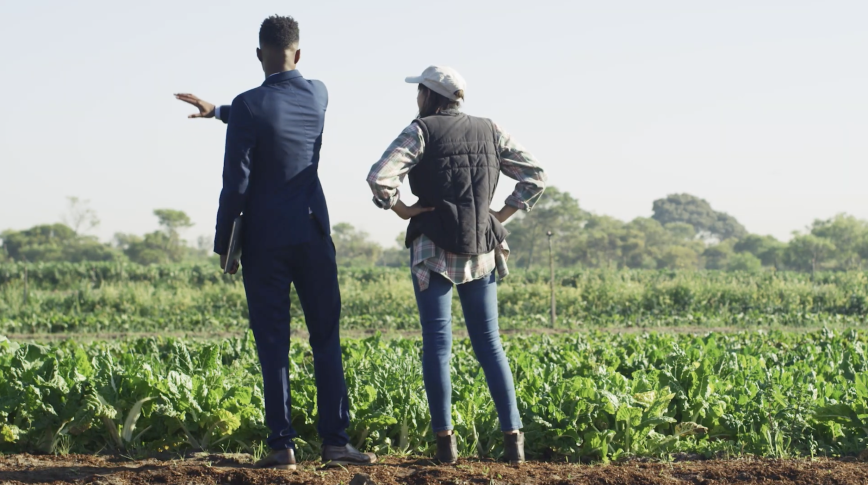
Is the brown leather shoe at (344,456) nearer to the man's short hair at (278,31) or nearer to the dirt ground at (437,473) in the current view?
the dirt ground at (437,473)

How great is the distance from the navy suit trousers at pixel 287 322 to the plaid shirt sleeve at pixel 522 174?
0.95m

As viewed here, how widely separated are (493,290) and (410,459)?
0.93 meters

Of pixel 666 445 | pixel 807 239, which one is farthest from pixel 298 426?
pixel 807 239

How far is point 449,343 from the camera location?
4016 mm

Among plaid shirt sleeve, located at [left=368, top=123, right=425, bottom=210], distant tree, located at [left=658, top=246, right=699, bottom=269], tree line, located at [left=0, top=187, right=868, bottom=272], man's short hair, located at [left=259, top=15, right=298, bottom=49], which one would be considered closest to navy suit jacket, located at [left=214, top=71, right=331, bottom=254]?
man's short hair, located at [left=259, top=15, right=298, bottom=49]

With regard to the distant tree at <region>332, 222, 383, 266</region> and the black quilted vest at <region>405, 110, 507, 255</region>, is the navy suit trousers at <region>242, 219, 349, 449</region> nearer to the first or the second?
the black quilted vest at <region>405, 110, 507, 255</region>

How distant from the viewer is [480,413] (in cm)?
447

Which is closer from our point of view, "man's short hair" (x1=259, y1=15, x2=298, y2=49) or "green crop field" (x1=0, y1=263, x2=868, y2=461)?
"man's short hair" (x1=259, y1=15, x2=298, y2=49)

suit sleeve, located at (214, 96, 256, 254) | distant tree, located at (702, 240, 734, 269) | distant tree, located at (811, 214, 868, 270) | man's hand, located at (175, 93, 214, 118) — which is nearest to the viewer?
suit sleeve, located at (214, 96, 256, 254)

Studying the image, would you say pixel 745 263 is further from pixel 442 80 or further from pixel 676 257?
pixel 442 80

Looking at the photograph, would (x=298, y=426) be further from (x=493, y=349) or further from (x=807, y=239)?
(x=807, y=239)

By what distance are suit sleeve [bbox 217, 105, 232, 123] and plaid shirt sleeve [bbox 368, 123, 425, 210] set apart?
81 centimetres

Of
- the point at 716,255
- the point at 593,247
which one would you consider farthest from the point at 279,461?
the point at 716,255

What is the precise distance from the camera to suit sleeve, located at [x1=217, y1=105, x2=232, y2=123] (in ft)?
13.5
